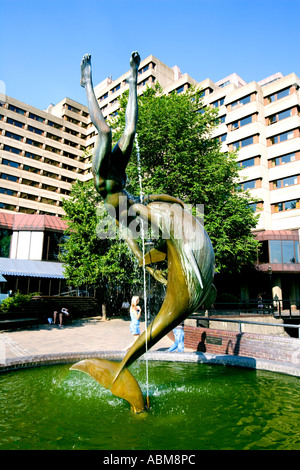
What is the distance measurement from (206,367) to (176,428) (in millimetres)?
3749

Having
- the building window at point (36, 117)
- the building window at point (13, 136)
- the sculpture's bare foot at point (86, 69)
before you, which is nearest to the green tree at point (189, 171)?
the sculpture's bare foot at point (86, 69)

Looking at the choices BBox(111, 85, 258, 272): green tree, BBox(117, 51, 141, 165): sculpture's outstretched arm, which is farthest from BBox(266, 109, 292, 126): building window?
BBox(117, 51, 141, 165): sculpture's outstretched arm

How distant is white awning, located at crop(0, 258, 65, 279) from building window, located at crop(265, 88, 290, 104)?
103 ft

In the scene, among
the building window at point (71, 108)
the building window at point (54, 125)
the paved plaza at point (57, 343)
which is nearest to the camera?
the paved plaza at point (57, 343)

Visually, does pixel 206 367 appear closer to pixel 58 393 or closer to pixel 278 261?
pixel 58 393

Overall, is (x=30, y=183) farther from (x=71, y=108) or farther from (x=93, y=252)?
(x=93, y=252)

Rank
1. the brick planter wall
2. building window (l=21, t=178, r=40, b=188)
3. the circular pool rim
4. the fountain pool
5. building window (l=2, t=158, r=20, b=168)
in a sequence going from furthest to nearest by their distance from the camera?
1. building window (l=21, t=178, r=40, b=188)
2. building window (l=2, t=158, r=20, b=168)
3. the brick planter wall
4. the circular pool rim
5. the fountain pool

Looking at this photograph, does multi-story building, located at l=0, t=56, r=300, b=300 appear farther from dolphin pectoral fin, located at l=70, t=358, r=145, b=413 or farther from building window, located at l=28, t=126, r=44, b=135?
dolphin pectoral fin, located at l=70, t=358, r=145, b=413

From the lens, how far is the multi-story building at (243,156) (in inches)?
1331

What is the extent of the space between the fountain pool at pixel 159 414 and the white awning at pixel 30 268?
74.1 ft

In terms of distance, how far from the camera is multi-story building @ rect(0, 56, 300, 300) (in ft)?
111

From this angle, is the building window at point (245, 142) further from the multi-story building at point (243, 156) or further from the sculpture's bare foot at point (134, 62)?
the sculpture's bare foot at point (134, 62)

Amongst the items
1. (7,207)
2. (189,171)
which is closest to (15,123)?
(7,207)

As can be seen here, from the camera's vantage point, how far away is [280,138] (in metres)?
35.6
